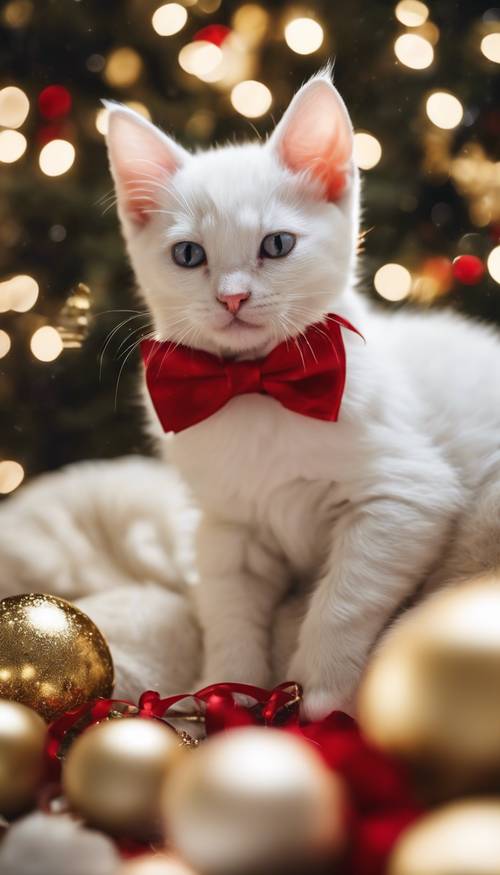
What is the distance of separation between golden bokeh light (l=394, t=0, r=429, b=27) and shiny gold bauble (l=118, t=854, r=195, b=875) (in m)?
1.64

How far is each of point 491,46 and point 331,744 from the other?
1458 mm

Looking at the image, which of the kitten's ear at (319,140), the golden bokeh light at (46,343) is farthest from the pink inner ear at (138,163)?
the golden bokeh light at (46,343)

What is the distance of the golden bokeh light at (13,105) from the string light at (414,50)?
2.62 ft

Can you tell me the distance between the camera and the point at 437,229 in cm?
189

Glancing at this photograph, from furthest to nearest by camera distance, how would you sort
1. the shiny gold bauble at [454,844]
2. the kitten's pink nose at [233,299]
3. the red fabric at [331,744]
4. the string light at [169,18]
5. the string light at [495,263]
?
the string light at [169,18]
the string light at [495,263]
the kitten's pink nose at [233,299]
the red fabric at [331,744]
the shiny gold bauble at [454,844]

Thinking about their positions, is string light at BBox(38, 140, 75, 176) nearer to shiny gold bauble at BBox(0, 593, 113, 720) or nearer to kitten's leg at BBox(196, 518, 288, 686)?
kitten's leg at BBox(196, 518, 288, 686)

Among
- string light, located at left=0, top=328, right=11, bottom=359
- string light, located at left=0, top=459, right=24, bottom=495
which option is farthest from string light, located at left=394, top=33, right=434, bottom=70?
string light, located at left=0, top=459, right=24, bottom=495

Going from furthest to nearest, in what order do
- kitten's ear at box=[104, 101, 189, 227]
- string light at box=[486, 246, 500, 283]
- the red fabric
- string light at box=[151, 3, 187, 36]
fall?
string light at box=[151, 3, 187, 36], string light at box=[486, 246, 500, 283], kitten's ear at box=[104, 101, 189, 227], the red fabric

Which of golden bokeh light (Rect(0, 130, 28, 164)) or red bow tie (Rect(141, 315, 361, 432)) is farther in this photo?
golden bokeh light (Rect(0, 130, 28, 164))

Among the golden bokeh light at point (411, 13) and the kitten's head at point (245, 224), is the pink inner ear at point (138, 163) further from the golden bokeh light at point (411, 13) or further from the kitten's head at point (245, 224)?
the golden bokeh light at point (411, 13)

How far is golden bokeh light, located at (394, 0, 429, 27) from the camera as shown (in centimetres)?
172

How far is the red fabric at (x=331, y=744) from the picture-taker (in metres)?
0.70

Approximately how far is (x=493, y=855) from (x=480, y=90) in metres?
1.59

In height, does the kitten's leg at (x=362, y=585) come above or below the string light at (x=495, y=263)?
below
